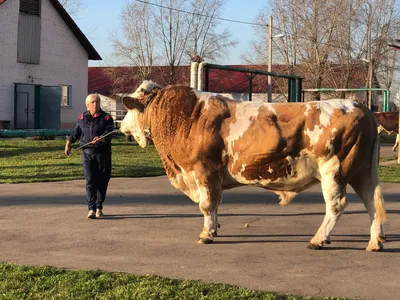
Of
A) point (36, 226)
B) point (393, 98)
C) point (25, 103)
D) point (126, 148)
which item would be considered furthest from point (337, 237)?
point (393, 98)

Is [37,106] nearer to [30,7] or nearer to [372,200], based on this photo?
[30,7]

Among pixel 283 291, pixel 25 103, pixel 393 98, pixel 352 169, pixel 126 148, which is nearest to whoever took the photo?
pixel 283 291

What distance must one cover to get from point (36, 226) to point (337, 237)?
4.07 m

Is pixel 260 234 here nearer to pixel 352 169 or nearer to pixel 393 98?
pixel 352 169

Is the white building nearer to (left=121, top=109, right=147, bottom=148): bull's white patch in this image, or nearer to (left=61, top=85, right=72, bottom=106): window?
(left=61, top=85, right=72, bottom=106): window

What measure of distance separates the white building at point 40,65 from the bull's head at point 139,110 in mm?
26368

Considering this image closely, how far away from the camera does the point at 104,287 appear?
20.0 feet

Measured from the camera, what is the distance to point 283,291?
20.2ft

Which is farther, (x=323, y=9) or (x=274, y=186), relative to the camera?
(x=323, y=9)

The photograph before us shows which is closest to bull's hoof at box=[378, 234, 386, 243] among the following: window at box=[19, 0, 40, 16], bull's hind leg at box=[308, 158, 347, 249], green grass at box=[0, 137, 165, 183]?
bull's hind leg at box=[308, 158, 347, 249]

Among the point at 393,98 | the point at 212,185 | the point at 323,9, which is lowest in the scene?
the point at 212,185

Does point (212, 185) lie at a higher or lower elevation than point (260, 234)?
higher

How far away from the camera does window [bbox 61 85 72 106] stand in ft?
128

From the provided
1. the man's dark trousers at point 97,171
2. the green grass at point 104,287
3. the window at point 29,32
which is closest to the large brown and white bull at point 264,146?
the man's dark trousers at point 97,171
